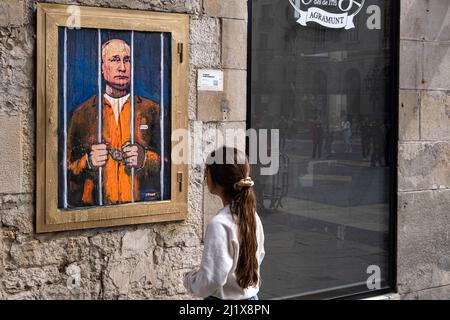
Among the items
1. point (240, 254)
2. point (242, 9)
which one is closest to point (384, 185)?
point (242, 9)

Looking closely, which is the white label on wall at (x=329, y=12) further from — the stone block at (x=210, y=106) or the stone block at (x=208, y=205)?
the stone block at (x=208, y=205)

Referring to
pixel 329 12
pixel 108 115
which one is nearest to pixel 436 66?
pixel 329 12

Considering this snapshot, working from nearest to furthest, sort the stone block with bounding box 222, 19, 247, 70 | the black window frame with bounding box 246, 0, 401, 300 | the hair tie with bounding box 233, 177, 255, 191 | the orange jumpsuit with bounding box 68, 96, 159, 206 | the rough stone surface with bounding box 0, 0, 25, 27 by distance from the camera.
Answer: the hair tie with bounding box 233, 177, 255, 191, the rough stone surface with bounding box 0, 0, 25, 27, the orange jumpsuit with bounding box 68, 96, 159, 206, the stone block with bounding box 222, 19, 247, 70, the black window frame with bounding box 246, 0, 401, 300

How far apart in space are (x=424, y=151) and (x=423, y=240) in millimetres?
876

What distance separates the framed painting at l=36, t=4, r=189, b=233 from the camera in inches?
187

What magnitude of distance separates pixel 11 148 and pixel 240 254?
6.47ft

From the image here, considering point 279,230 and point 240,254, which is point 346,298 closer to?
point 279,230

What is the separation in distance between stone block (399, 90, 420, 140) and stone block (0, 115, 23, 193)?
365cm

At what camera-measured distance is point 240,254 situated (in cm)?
350

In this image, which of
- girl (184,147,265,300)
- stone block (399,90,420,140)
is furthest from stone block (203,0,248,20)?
girl (184,147,265,300)

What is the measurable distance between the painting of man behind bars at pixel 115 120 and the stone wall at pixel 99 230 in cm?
23

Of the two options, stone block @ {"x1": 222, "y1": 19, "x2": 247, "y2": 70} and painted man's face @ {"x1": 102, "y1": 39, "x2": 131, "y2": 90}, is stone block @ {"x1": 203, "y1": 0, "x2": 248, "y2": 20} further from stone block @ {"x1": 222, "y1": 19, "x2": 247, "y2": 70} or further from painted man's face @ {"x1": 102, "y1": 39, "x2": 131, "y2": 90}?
painted man's face @ {"x1": 102, "y1": 39, "x2": 131, "y2": 90}

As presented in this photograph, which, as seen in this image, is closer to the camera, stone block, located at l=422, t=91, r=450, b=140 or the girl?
the girl

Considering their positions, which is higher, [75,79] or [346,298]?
[75,79]
